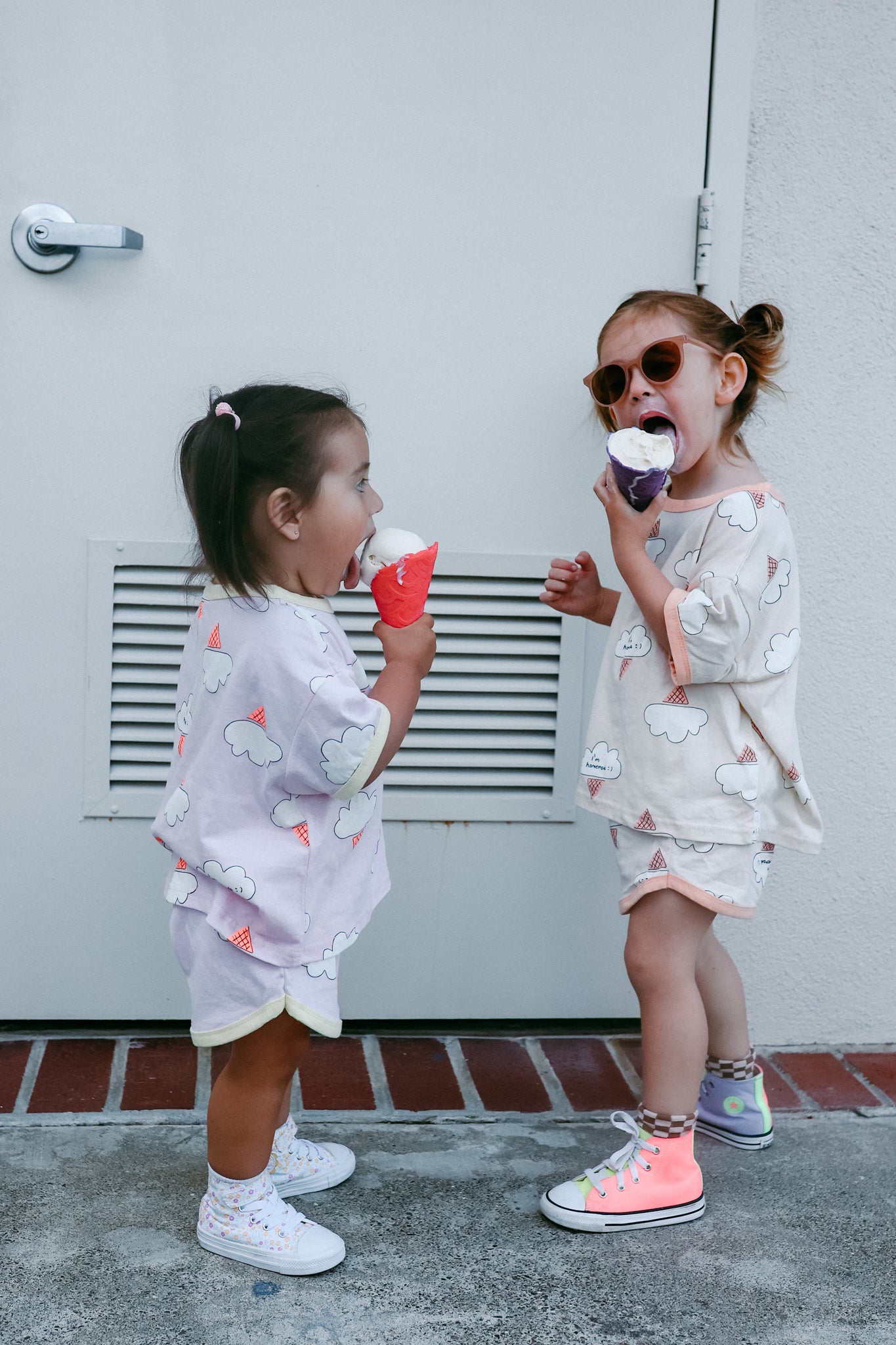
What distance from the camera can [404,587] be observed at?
1.77m

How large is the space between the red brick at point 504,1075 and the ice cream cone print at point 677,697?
821mm

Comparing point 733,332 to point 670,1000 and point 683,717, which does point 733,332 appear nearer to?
point 683,717

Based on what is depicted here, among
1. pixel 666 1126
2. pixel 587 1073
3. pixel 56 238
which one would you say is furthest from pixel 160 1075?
pixel 56 238

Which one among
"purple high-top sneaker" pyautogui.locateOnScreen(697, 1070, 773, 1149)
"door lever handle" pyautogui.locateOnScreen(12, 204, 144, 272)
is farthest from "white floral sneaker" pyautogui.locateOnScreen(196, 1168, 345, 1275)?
"door lever handle" pyautogui.locateOnScreen(12, 204, 144, 272)

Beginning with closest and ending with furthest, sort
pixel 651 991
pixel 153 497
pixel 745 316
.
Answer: pixel 651 991, pixel 745 316, pixel 153 497

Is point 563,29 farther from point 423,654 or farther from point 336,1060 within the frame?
point 336,1060

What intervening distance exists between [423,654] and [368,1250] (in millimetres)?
858

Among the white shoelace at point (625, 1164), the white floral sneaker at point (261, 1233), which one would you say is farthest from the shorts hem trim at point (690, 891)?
the white floral sneaker at point (261, 1233)

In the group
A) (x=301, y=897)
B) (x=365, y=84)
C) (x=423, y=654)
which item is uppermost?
(x=365, y=84)

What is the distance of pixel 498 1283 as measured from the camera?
1.72 meters

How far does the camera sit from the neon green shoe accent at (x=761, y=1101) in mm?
2156

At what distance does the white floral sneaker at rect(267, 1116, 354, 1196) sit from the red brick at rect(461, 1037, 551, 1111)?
1.20ft

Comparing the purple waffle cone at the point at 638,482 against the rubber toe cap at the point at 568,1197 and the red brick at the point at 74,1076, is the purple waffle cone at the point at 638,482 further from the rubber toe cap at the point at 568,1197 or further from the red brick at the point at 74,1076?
the red brick at the point at 74,1076

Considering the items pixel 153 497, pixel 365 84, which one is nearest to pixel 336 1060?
pixel 153 497
